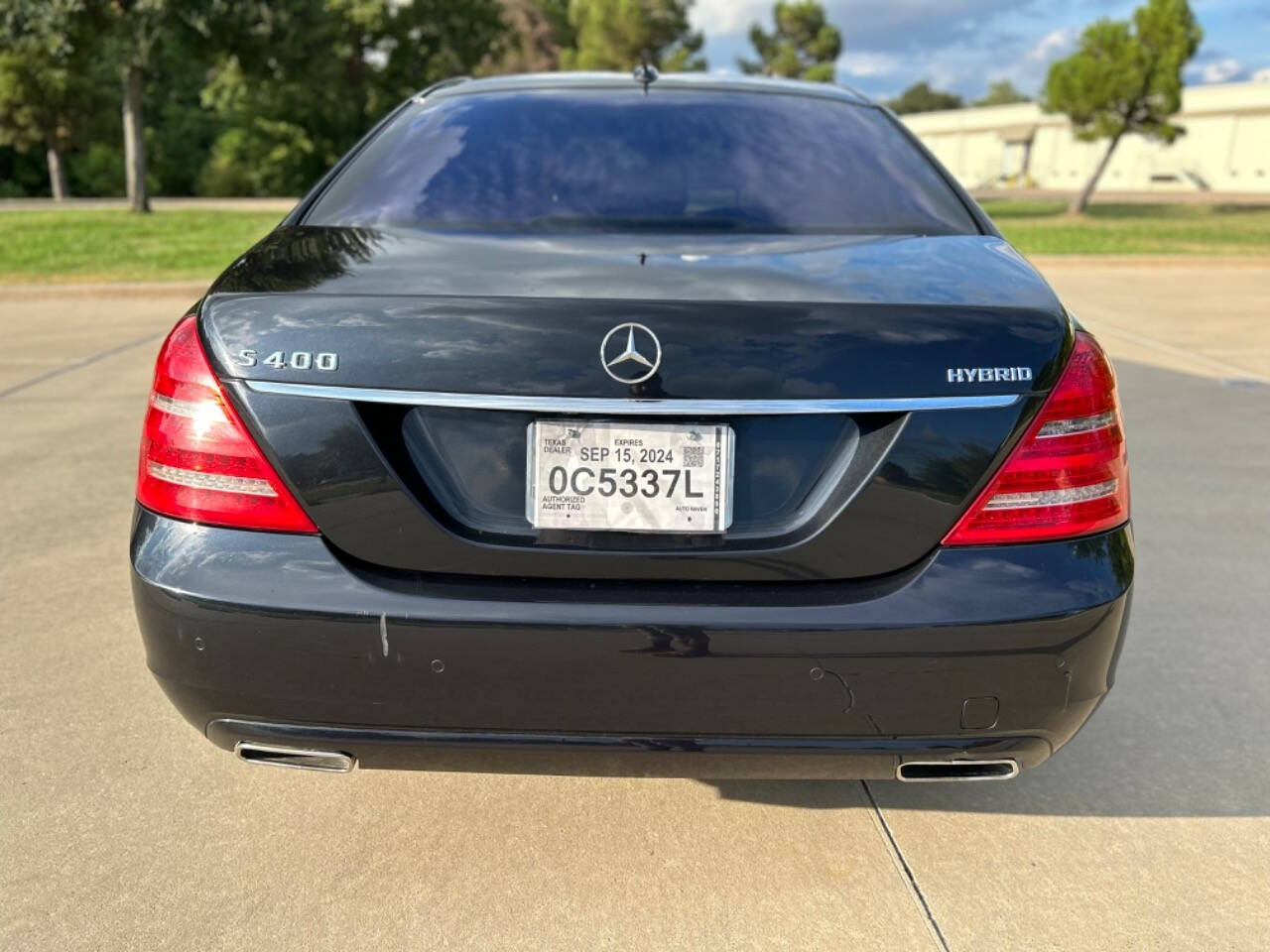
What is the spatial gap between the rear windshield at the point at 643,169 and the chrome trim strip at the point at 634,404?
2.07 ft

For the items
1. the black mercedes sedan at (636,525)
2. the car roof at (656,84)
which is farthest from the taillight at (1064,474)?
the car roof at (656,84)

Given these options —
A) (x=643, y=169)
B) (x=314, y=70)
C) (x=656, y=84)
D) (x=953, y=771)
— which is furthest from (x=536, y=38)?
(x=953, y=771)

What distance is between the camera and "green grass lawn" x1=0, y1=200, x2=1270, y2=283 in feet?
41.3

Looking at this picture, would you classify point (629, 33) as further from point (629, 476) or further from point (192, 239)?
point (629, 476)

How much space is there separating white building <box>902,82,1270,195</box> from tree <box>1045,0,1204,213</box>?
60.2ft

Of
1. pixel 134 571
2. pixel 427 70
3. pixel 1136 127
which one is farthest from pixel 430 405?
pixel 427 70

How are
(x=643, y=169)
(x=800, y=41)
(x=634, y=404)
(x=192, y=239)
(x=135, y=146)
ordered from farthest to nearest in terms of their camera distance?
(x=800, y=41) → (x=135, y=146) → (x=192, y=239) → (x=643, y=169) → (x=634, y=404)

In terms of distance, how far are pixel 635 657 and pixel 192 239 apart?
1625 centimetres

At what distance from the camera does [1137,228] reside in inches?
856

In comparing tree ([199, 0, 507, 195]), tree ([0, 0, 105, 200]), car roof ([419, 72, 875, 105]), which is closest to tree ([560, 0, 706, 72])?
tree ([199, 0, 507, 195])

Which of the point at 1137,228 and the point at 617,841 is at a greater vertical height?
the point at 617,841

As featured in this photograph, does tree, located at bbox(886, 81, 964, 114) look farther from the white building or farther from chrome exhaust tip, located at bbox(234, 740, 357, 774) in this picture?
chrome exhaust tip, located at bbox(234, 740, 357, 774)

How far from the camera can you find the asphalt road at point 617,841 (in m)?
2.06

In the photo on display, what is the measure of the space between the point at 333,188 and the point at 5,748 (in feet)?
4.93
